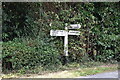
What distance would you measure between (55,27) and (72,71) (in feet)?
6.65

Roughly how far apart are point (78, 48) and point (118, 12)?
2.90m

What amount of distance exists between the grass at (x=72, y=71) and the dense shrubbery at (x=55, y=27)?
1.36ft

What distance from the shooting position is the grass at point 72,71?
21.9ft

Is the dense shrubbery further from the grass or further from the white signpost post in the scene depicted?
the grass

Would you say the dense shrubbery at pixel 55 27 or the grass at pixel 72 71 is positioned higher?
the dense shrubbery at pixel 55 27

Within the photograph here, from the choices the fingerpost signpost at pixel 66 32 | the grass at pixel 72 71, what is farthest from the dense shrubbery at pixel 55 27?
the grass at pixel 72 71

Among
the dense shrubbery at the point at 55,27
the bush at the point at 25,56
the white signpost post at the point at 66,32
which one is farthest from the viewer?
the white signpost post at the point at 66,32

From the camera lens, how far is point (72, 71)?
7441 millimetres

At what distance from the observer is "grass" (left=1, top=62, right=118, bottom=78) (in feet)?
21.9

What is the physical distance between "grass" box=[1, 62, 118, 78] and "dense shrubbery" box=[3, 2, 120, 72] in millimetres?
414

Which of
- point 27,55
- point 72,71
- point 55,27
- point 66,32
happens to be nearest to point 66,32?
point 66,32

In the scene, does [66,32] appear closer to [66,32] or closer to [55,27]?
[66,32]

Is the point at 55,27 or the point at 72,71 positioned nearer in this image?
the point at 72,71

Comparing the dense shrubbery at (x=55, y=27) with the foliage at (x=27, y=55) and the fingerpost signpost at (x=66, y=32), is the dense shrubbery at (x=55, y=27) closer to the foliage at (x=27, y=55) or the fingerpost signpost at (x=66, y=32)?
the foliage at (x=27, y=55)
